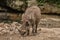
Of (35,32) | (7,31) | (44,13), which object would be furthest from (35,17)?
(44,13)

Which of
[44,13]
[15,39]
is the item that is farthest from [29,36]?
[44,13]

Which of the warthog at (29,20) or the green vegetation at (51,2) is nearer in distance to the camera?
the warthog at (29,20)

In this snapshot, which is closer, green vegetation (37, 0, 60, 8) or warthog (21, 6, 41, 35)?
warthog (21, 6, 41, 35)

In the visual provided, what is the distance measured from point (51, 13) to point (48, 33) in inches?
185

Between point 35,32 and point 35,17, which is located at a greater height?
point 35,17

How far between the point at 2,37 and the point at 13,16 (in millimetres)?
5290

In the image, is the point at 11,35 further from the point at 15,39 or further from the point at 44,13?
the point at 44,13

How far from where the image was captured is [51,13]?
537 inches

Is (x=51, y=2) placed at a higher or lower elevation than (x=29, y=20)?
higher

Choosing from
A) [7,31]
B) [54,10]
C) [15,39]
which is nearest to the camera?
[15,39]

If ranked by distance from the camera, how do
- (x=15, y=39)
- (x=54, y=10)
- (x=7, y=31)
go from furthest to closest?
(x=54, y=10) → (x=7, y=31) → (x=15, y=39)

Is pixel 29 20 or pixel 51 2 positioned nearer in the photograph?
pixel 29 20

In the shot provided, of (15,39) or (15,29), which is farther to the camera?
(15,29)

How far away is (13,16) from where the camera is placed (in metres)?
13.8
